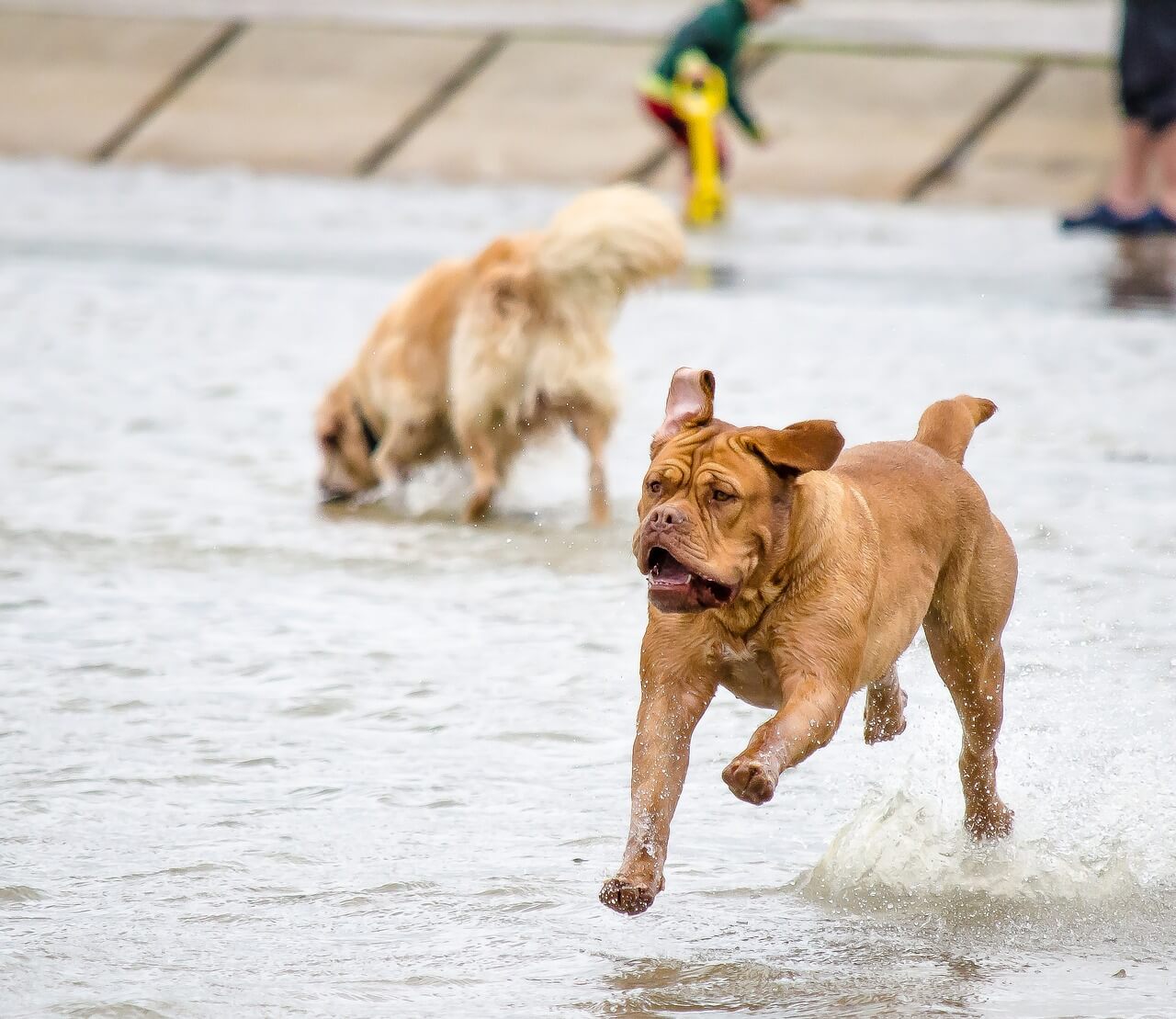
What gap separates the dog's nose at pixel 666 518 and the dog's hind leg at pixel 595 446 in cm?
450

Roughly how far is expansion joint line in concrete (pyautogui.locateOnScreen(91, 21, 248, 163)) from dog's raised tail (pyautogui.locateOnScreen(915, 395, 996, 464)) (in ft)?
57.5

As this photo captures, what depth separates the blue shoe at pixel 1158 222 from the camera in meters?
16.3

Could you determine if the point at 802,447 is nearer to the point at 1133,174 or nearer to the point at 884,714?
the point at 884,714

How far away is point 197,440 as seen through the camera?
32.7 ft

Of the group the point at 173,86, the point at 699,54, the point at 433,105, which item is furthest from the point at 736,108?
the point at 173,86

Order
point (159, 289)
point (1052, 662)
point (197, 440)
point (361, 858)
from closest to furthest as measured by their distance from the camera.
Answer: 1. point (361, 858)
2. point (1052, 662)
3. point (197, 440)
4. point (159, 289)

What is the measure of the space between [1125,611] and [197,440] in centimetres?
479

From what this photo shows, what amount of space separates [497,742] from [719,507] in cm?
189

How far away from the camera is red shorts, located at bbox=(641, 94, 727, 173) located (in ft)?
55.8

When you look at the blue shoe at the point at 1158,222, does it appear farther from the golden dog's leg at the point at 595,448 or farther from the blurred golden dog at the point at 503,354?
the golden dog's leg at the point at 595,448

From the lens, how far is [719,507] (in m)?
3.92

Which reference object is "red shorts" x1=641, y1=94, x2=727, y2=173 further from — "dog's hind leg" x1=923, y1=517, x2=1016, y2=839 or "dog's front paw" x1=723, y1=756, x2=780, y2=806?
"dog's front paw" x1=723, y1=756, x2=780, y2=806

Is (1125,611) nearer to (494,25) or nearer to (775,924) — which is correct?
(775,924)

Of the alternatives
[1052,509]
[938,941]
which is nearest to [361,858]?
[938,941]
